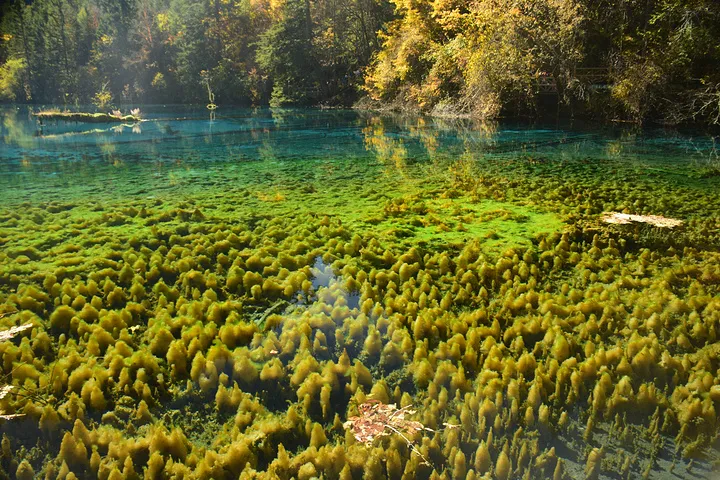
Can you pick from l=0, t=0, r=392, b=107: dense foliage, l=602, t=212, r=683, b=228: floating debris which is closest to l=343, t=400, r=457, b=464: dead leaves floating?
l=602, t=212, r=683, b=228: floating debris

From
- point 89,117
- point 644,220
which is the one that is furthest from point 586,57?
point 89,117

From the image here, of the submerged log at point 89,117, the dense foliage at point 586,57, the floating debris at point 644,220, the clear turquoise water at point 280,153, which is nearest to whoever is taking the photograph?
the floating debris at point 644,220

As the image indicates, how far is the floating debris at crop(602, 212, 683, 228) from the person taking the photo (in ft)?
24.1

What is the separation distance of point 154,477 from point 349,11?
45.5 metres

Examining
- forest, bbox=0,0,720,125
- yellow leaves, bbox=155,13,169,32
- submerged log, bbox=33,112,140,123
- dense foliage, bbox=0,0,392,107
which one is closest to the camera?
forest, bbox=0,0,720,125

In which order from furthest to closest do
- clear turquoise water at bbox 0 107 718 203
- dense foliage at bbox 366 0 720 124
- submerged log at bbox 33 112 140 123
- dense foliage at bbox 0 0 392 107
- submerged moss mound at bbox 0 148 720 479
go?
dense foliage at bbox 0 0 392 107, submerged log at bbox 33 112 140 123, dense foliage at bbox 366 0 720 124, clear turquoise water at bbox 0 107 718 203, submerged moss mound at bbox 0 148 720 479

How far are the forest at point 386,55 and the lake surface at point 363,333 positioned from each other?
1225 cm

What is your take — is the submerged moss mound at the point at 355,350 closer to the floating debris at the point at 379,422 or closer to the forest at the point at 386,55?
the floating debris at the point at 379,422

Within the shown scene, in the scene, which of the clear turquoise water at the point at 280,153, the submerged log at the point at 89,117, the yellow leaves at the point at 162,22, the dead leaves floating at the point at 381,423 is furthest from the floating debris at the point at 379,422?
the yellow leaves at the point at 162,22

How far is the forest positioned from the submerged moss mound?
14944mm

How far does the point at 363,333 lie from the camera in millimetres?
4668

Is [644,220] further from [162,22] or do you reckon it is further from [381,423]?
[162,22]

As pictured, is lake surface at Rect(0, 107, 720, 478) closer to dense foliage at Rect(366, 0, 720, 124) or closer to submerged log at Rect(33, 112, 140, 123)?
dense foliage at Rect(366, 0, 720, 124)

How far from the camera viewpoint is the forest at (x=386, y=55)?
63.4 ft
